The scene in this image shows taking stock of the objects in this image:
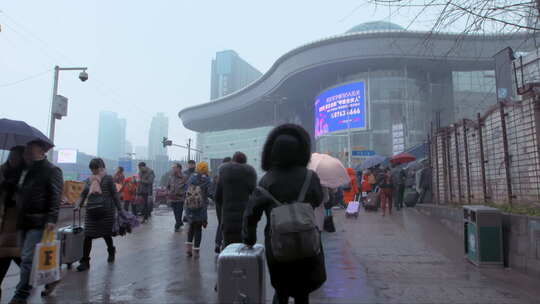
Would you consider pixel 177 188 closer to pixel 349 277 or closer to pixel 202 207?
pixel 202 207

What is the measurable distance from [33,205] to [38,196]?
100 mm

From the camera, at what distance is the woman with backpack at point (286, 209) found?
2877 millimetres

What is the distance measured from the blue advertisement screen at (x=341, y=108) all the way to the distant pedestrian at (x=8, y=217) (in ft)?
130

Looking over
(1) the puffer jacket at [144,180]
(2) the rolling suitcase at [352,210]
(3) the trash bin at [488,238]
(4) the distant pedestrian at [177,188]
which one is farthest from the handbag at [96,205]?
(2) the rolling suitcase at [352,210]

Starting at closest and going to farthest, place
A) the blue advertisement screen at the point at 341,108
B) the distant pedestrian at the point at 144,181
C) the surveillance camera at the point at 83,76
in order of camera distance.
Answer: the distant pedestrian at the point at 144,181 < the surveillance camera at the point at 83,76 < the blue advertisement screen at the point at 341,108

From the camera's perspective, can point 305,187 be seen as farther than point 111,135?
No

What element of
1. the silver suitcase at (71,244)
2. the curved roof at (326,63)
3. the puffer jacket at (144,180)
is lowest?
the silver suitcase at (71,244)

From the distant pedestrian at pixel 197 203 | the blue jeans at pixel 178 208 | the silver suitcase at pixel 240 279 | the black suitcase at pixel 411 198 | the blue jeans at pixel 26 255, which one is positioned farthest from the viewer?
the black suitcase at pixel 411 198

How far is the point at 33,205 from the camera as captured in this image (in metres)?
4.16

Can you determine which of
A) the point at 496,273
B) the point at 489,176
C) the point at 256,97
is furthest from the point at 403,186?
the point at 256,97

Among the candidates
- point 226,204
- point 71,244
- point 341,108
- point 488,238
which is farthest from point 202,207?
point 341,108

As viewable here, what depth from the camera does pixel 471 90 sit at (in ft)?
155

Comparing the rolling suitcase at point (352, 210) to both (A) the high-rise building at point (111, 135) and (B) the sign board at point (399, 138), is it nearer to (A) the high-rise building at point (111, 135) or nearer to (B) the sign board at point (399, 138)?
(B) the sign board at point (399, 138)

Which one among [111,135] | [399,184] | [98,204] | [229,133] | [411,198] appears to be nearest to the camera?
[98,204]
